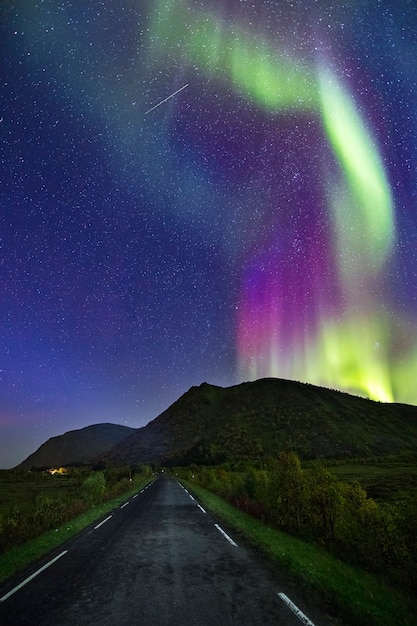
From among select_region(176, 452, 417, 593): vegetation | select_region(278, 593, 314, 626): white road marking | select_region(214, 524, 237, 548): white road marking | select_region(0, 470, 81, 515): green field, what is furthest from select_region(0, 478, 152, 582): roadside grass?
select_region(176, 452, 417, 593): vegetation

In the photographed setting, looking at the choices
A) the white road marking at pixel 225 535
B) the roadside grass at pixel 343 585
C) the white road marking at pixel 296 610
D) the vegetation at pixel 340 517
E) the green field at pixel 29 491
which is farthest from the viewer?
the green field at pixel 29 491

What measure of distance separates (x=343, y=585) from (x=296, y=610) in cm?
241

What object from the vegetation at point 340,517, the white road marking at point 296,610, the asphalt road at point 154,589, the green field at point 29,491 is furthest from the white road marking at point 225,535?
the green field at point 29,491

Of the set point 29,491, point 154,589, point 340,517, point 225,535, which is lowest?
point 29,491

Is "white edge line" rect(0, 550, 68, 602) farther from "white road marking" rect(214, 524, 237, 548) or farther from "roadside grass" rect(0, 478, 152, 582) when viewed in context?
"white road marking" rect(214, 524, 237, 548)

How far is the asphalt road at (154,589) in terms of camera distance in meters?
6.47

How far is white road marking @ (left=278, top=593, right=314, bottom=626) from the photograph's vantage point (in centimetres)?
622

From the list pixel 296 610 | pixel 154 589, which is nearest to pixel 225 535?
pixel 154 589

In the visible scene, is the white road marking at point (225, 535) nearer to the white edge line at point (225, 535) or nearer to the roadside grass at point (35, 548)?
the white edge line at point (225, 535)

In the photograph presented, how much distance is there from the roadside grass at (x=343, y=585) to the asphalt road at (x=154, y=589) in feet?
1.84

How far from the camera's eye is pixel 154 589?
8.07 meters

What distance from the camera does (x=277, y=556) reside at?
1105 centimetres

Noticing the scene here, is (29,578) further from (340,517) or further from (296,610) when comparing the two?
(340,517)

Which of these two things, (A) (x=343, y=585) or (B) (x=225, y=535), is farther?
(B) (x=225, y=535)
